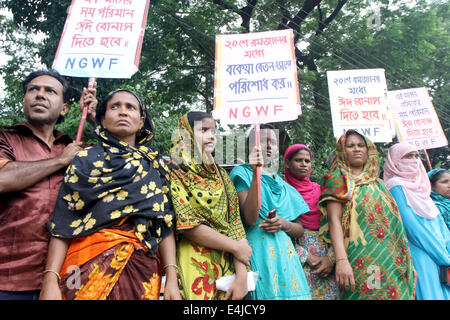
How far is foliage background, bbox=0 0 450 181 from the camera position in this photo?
28.7 feet

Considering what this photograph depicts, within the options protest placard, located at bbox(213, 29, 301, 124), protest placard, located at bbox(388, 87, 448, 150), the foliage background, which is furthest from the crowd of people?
the foliage background

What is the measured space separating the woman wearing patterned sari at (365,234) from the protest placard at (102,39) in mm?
1792

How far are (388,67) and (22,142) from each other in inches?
383

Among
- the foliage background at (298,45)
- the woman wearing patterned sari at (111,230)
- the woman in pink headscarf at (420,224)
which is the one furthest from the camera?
the foliage background at (298,45)

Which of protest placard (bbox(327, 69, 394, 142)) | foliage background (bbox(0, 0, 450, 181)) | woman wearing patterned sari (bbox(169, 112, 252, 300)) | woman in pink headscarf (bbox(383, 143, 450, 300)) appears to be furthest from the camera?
foliage background (bbox(0, 0, 450, 181))

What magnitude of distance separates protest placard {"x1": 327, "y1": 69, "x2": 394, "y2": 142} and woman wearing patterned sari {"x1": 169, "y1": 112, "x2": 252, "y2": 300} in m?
2.01

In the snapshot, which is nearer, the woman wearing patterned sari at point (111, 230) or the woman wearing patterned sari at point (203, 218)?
the woman wearing patterned sari at point (111, 230)

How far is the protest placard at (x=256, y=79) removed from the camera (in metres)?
2.43

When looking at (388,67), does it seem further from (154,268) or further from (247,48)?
(154,268)

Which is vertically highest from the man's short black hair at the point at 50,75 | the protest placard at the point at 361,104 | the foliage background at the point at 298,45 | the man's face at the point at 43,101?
the foliage background at the point at 298,45

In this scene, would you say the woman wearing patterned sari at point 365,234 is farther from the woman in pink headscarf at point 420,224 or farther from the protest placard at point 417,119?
the protest placard at point 417,119

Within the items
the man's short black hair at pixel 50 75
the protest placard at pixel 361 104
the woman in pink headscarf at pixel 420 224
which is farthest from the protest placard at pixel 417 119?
the man's short black hair at pixel 50 75

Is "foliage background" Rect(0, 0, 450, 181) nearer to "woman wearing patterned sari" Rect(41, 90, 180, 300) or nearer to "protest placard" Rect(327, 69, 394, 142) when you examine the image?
"protest placard" Rect(327, 69, 394, 142)

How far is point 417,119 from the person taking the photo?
14.4 ft
